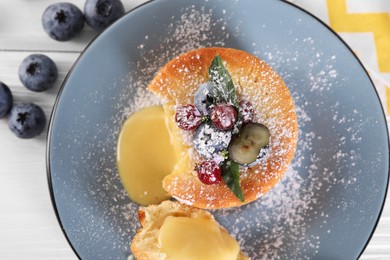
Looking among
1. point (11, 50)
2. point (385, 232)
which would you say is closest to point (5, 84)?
point (11, 50)

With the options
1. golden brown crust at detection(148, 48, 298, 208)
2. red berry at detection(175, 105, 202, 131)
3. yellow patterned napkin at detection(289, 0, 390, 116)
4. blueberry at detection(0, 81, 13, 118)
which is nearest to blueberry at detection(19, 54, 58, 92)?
blueberry at detection(0, 81, 13, 118)

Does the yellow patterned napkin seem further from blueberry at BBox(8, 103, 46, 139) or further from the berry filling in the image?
blueberry at BBox(8, 103, 46, 139)

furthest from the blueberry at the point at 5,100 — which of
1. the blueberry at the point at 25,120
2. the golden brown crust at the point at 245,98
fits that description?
the golden brown crust at the point at 245,98

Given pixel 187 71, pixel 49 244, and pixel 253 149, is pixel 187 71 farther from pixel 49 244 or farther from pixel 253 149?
pixel 49 244

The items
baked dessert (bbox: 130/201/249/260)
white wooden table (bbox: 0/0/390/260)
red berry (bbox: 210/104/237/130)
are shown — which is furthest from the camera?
white wooden table (bbox: 0/0/390/260)

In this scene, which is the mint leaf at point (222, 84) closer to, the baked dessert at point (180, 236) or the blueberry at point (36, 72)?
the baked dessert at point (180, 236)

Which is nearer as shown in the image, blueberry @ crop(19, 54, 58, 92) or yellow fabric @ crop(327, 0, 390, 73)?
blueberry @ crop(19, 54, 58, 92)
